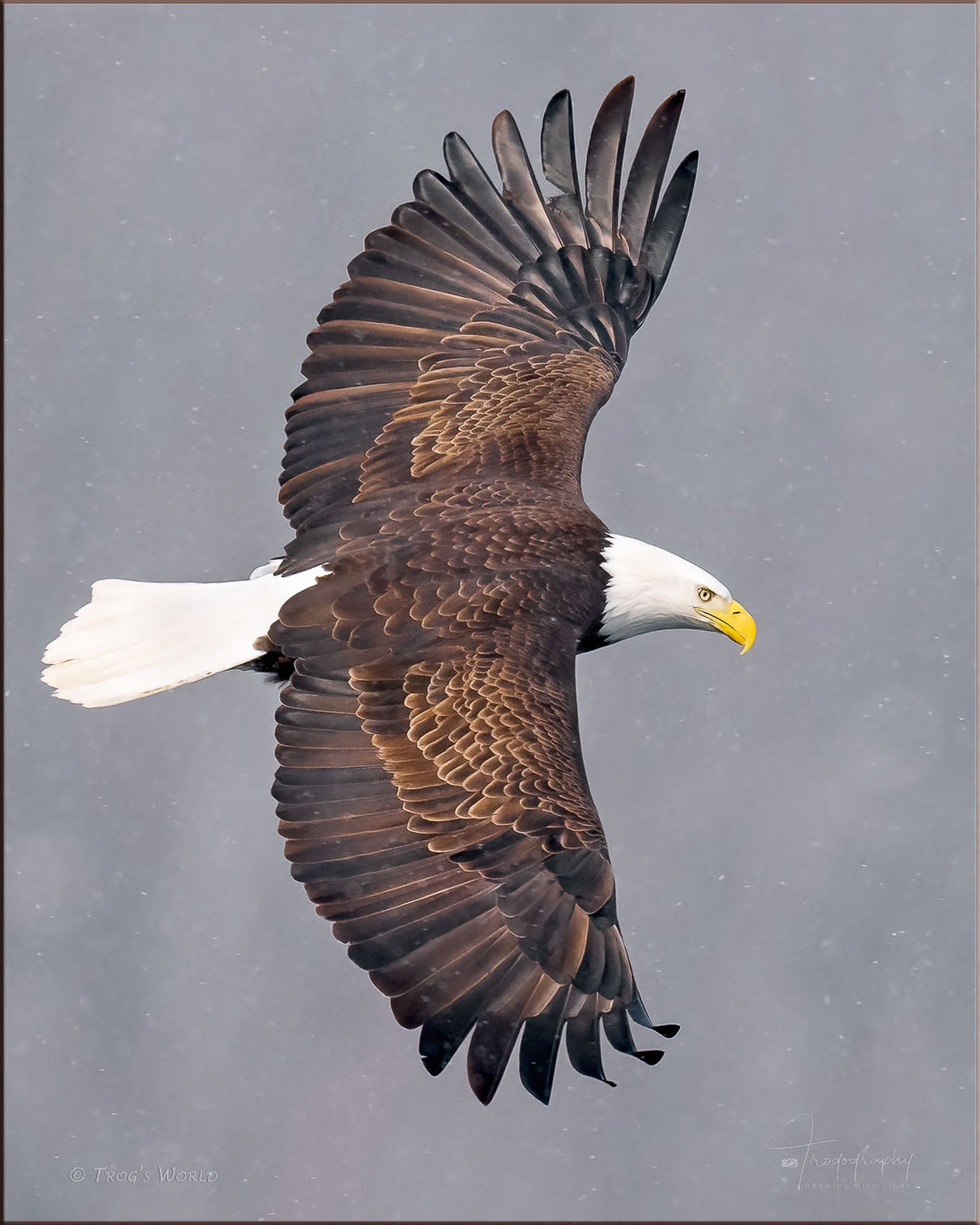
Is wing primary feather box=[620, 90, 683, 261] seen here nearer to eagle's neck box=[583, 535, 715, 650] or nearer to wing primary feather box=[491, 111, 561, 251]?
wing primary feather box=[491, 111, 561, 251]

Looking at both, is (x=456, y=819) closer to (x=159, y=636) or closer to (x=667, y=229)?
(x=159, y=636)

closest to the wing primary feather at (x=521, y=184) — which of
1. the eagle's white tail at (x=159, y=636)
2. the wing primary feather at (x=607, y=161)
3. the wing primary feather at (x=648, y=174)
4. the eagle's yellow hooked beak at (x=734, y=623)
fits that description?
the wing primary feather at (x=607, y=161)

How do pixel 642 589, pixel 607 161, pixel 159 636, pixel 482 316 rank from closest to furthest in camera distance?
pixel 159 636 < pixel 642 589 < pixel 482 316 < pixel 607 161

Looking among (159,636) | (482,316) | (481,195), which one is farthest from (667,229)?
(159,636)

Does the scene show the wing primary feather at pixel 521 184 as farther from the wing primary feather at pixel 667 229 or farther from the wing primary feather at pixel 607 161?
the wing primary feather at pixel 667 229

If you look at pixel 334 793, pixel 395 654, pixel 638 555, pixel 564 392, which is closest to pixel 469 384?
pixel 564 392

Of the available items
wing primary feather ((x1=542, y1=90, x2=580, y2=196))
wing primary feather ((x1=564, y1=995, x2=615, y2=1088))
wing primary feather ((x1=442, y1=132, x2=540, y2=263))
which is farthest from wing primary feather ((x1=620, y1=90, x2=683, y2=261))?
wing primary feather ((x1=564, y1=995, x2=615, y2=1088))
